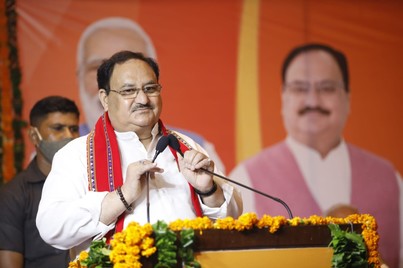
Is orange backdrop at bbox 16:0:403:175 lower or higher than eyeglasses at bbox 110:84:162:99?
higher

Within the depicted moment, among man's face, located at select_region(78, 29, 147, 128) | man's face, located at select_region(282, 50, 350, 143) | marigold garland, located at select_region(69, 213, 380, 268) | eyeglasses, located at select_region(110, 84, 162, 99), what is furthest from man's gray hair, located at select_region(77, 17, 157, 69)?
marigold garland, located at select_region(69, 213, 380, 268)

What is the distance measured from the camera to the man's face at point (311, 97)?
587 centimetres

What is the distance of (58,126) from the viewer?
448 cm

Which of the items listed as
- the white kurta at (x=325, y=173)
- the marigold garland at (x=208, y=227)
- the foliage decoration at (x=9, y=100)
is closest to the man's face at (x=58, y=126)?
the foliage decoration at (x=9, y=100)

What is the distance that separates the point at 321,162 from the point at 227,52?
1.13 m

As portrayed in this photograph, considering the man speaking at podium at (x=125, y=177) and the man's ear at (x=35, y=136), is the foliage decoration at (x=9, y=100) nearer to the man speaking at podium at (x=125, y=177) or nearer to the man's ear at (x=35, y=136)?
the man's ear at (x=35, y=136)

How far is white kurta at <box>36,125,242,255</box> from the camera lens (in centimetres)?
274

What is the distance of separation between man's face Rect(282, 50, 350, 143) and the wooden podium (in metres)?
3.23

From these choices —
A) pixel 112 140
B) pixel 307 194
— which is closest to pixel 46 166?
pixel 112 140

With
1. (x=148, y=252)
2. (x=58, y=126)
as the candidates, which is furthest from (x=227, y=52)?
(x=148, y=252)

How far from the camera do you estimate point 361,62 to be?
6035 mm

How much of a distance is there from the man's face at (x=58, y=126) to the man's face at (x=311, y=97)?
1963 millimetres

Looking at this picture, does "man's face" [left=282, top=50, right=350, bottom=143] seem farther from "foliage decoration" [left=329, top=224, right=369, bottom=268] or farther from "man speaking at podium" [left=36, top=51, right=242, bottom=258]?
"foliage decoration" [left=329, top=224, right=369, bottom=268]

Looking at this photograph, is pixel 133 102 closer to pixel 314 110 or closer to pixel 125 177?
pixel 125 177
